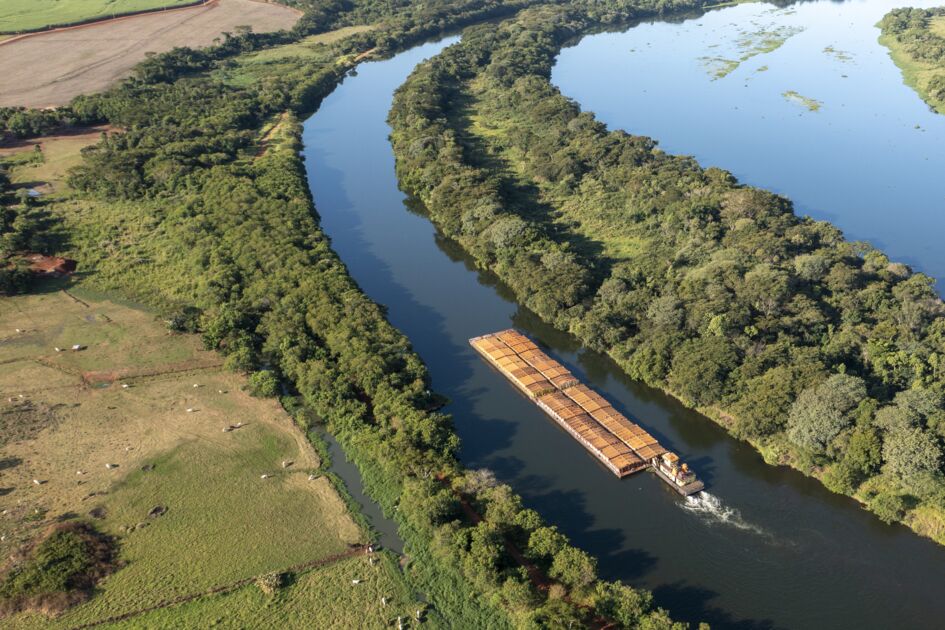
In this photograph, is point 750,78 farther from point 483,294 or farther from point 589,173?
point 483,294

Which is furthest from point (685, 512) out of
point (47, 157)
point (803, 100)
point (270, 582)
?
point (803, 100)

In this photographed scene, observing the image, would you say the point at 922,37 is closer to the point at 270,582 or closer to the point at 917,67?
the point at 917,67

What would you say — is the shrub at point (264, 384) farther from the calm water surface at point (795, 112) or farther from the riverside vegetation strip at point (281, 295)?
the calm water surface at point (795, 112)

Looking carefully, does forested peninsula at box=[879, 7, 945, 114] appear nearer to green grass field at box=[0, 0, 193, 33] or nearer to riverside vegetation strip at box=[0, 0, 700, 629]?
riverside vegetation strip at box=[0, 0, 700, 629]

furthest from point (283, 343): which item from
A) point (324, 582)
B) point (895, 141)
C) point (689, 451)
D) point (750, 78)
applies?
point (750, 78)

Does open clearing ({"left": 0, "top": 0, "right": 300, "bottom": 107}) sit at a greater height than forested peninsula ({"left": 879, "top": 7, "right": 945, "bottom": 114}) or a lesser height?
greater

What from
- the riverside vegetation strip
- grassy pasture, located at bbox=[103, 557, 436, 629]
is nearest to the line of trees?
the riverside vegetation strip
